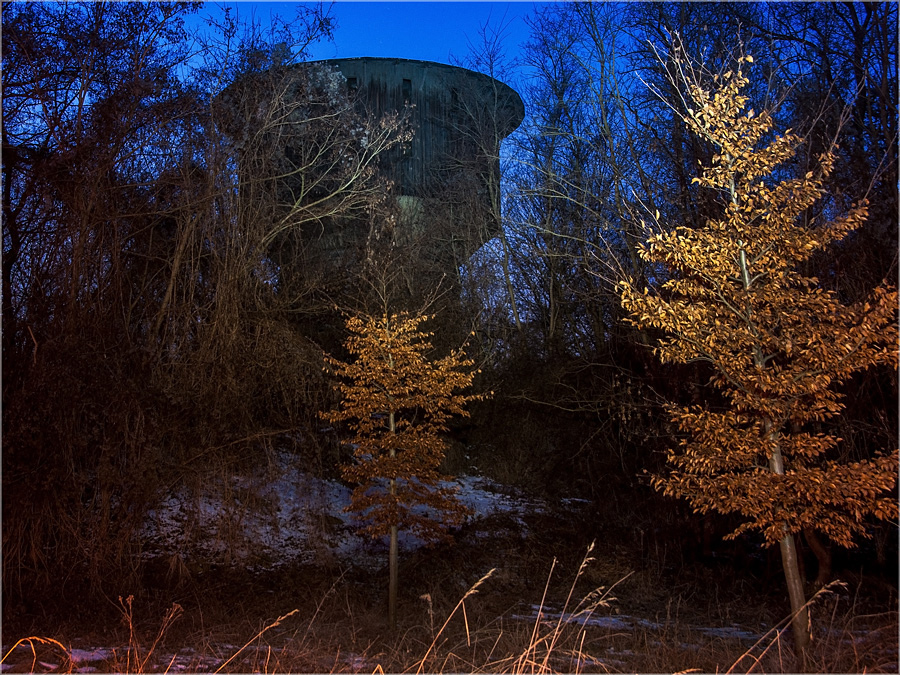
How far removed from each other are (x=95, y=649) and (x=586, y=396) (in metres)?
11.9

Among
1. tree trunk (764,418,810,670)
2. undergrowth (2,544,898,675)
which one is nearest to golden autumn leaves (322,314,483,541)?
undergrowth (2,544,898,675)

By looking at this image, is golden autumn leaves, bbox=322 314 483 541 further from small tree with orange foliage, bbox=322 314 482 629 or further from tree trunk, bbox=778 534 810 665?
tree trunk, bbox=778 534 810 665

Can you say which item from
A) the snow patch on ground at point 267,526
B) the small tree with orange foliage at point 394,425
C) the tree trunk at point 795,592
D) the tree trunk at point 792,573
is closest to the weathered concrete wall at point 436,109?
the snow patch on ground at point 267,526

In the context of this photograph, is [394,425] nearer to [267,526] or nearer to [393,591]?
[393,591]

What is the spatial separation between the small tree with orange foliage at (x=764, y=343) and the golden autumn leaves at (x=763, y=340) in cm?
1

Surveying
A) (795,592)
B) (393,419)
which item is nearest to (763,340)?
(795,592)

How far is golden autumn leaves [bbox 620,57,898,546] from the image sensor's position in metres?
5.99

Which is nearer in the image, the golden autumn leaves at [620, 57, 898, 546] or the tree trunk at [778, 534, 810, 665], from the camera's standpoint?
the golden autumn leaves at [620, 57, 898, 546]

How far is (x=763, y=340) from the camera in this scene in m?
6.30

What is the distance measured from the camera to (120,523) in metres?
10.9

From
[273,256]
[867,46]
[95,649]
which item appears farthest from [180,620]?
[867,46]

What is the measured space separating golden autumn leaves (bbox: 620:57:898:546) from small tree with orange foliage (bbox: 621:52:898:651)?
0.5 inches

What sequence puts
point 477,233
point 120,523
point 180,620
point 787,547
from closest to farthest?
1. point 787,547
2. point 180,620
3. point 120,523
4. point 477,233

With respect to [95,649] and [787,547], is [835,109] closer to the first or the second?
[787,547]
